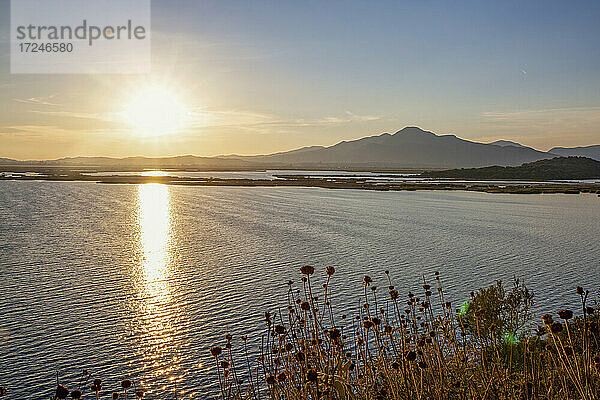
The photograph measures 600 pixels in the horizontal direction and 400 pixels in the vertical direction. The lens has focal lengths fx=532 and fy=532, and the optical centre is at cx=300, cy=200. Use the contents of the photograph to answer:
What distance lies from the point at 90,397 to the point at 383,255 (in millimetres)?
16404

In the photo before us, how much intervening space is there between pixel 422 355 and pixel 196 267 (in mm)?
16878

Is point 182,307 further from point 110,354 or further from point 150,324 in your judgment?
point 110,354

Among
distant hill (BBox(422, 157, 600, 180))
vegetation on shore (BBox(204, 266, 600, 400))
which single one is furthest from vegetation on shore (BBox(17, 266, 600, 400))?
distant hill (BBox(422, 157, 600, 180))

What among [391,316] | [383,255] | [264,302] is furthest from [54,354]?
[383,255]

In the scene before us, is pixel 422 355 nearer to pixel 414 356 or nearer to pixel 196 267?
pixel 414 356

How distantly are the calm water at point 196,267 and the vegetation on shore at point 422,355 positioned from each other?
1.60 metres

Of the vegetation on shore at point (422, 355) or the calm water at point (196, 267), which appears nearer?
the vegetation on shore at point (422, 355)

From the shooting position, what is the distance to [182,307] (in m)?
15.7

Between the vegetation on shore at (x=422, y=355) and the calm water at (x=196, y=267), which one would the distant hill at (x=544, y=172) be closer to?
the calm water at (x=196, y=267)

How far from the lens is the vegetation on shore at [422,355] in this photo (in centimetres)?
536

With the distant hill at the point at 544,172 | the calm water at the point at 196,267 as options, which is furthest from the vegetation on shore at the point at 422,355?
the distant hill at the point at 544,172

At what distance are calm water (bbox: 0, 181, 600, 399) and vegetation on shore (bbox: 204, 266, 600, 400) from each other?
62.9 inches

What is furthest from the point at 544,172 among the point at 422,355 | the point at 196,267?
the point at 422,355

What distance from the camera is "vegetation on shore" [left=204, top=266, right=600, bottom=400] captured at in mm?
5355
